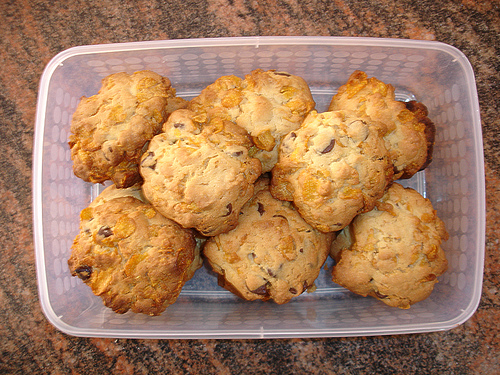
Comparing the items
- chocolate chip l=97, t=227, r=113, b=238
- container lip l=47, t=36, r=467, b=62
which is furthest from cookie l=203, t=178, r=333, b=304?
container lip l=47, t=36, r=467, b=62

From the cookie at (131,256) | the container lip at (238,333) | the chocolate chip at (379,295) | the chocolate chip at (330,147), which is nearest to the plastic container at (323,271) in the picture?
the container lip at (238,333)

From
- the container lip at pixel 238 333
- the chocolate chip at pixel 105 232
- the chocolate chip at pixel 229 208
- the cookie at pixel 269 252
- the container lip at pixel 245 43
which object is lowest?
the container lip at pixel 238 333

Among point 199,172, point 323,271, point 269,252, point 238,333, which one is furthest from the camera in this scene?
point 323,271

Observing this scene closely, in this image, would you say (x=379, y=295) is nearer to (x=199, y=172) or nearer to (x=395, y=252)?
(x=395, y=252)

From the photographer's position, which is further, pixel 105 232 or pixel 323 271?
pixel 323 271

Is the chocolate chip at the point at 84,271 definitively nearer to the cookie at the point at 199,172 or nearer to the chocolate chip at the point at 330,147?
the cookie at the point at 199,172

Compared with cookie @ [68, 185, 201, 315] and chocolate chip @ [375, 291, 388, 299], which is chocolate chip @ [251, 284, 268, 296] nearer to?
cookie @ [68, 185, 201, 315]

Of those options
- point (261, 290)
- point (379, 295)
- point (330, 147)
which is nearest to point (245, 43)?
point (330, 147)
